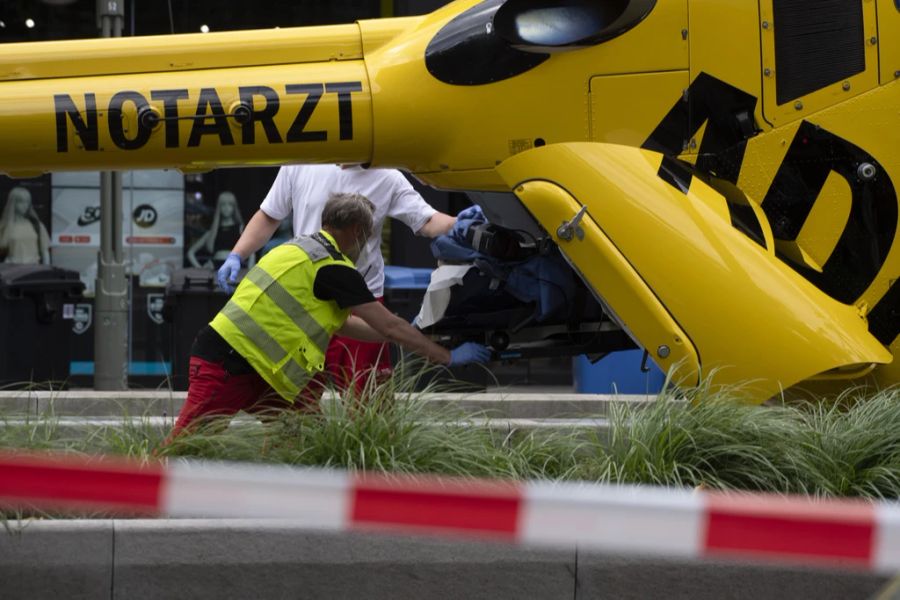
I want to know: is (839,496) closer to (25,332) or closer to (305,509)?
(305,509)

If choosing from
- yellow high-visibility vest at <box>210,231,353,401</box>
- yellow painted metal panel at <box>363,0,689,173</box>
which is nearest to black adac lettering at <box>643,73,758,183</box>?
yellow painted metal panel at <box>363,0,689,173</box>

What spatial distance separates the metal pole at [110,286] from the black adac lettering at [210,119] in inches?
219

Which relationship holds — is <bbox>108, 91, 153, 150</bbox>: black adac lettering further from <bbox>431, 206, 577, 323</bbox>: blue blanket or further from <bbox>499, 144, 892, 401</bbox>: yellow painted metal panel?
<bbox>499, 144, 892, 401</bbox>: yellow painted metal panel

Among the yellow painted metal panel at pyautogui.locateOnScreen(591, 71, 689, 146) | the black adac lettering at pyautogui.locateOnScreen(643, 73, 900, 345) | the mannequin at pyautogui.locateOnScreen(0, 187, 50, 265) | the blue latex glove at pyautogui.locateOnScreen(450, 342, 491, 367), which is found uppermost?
the yellow painted metal panel at pyautogui.locateOnScreen(591, 71, 689, 146)

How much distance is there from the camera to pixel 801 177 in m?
5.62

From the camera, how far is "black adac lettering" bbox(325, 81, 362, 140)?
559cm

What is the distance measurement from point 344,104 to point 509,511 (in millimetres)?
3271

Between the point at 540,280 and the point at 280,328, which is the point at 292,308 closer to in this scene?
the point at 280,328

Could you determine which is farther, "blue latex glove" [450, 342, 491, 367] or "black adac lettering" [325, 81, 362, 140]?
"blue latex glove" [450, 342, 491, 367]

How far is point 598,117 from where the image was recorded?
5590 millimetres

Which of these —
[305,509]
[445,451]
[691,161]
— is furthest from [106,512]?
[691,161]

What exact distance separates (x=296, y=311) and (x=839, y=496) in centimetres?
222

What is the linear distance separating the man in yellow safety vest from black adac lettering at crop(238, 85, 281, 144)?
0.45 m

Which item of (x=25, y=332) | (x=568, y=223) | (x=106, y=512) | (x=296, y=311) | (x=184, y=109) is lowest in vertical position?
(x=25, y=332)
